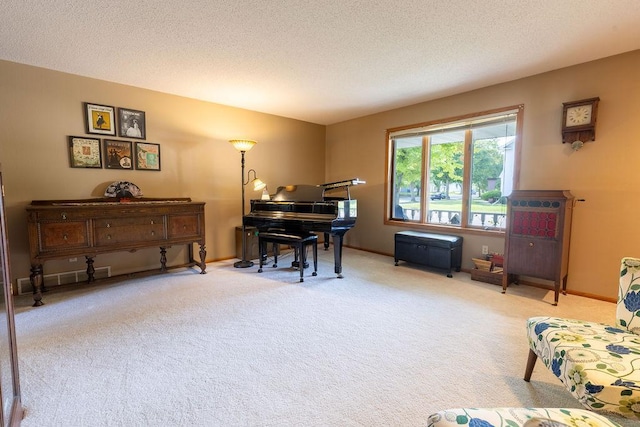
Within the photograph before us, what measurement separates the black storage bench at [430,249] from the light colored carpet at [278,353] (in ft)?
1.79

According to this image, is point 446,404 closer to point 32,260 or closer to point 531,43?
point 531,43

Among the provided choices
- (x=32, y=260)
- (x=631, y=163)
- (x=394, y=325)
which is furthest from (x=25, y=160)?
(x=631, y=163)

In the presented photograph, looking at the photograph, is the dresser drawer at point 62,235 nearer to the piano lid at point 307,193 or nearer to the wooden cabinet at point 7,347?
the wooden cabinet at point 7,347

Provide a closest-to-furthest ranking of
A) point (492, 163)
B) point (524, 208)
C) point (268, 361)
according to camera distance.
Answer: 1. point (268, 361)
2. point (524, 208)
3. point (492, 163)

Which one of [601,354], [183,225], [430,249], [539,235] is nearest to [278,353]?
[601,354]

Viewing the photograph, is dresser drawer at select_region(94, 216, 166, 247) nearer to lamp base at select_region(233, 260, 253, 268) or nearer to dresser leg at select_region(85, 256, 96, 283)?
dresser leg at select_region(85, 256, 96, 283)

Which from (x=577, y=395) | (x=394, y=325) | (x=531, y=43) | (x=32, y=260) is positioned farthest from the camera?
(x=32, y=260)

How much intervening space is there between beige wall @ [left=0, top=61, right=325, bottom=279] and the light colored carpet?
120 centimetres

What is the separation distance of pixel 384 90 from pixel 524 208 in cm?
233

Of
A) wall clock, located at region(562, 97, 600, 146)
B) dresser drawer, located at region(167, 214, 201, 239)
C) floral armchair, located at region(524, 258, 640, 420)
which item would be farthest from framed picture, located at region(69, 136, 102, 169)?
wall clock, located at region(562, 97, 600, 146)

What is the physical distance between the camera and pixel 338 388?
1.72 m

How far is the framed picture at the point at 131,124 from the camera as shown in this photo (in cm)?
381

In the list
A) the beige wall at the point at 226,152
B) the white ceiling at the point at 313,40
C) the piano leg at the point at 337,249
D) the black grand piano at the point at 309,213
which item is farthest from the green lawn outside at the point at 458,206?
the piano leg at the point at 337,249

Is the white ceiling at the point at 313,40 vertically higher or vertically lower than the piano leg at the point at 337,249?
higher
